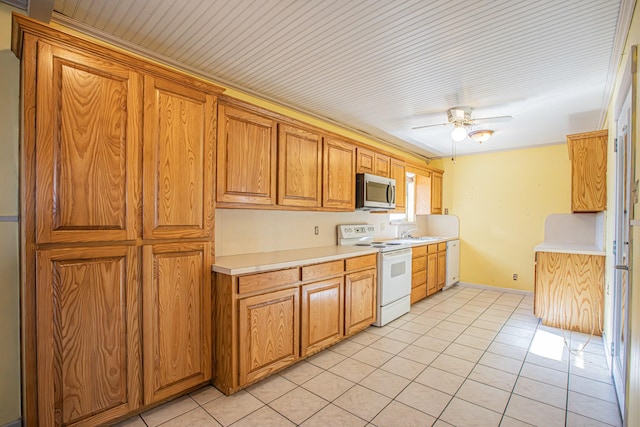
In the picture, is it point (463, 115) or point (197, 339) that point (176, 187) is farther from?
point (463, 115)

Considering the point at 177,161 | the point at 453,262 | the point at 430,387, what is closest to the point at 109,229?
the point at 177,161

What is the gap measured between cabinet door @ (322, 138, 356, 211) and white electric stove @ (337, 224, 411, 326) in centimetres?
46

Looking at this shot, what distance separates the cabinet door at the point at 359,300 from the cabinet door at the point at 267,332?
71 cm

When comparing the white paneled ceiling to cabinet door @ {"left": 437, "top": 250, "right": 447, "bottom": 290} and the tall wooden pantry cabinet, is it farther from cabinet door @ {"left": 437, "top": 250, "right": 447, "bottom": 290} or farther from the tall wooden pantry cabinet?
cabinet door @ {"left": 437, "top": 250, "right": 447, "bottom": 290}

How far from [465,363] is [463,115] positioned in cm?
250

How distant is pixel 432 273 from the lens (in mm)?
4824

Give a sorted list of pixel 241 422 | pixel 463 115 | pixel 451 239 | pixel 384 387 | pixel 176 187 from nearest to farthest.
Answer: pixel 241 422 → pixel 176 187 → pixel 384 387 → pixel 463 115 → pixel 451 239

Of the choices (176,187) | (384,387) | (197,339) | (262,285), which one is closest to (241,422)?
(197,339)

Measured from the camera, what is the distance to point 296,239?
11.1 feet

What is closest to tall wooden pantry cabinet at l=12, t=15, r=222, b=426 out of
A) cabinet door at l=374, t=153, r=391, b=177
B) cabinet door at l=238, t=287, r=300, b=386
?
cabinet door at l=238, t=287, r=300, b=386

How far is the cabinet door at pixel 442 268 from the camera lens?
5.06 metres

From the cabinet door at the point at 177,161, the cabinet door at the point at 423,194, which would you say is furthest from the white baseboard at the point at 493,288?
the cabinet door at the point at 177,161

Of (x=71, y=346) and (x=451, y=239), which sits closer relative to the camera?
(x=71, y=346)

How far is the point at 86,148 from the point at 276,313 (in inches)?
64.9
